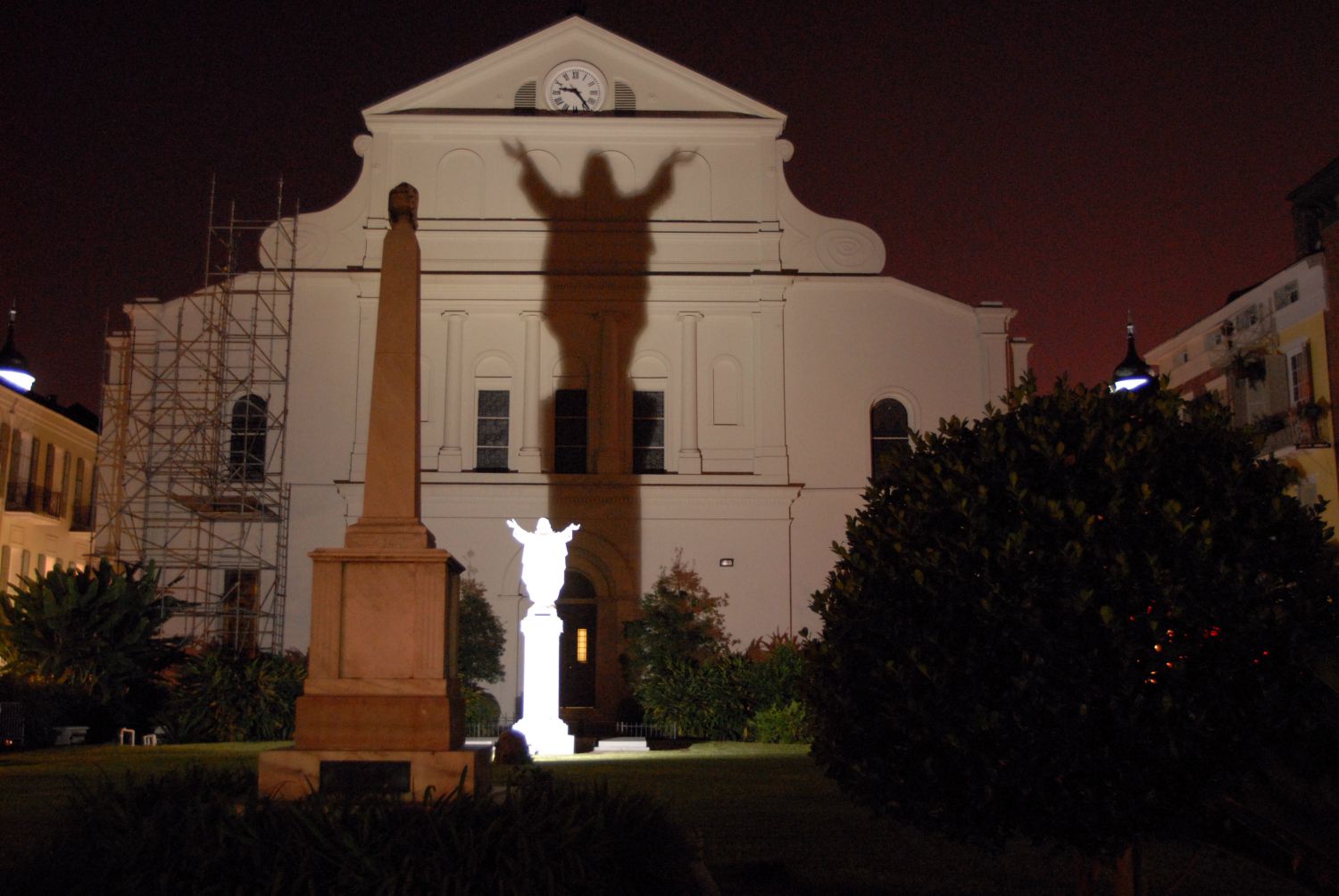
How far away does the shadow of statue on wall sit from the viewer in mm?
29375

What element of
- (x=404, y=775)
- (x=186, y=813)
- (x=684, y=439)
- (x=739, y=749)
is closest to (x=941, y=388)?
(x=684, y=439)

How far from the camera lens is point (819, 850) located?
10.3 metres

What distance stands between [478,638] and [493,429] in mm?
4970

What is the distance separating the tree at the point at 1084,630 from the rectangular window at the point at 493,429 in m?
22.9

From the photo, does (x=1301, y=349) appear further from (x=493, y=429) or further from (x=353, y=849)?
(x=353, y=849)

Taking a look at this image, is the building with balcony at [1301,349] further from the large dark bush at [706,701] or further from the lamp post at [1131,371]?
the large dark bush at [706,701]

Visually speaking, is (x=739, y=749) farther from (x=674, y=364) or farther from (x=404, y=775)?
(x=404, y=775)

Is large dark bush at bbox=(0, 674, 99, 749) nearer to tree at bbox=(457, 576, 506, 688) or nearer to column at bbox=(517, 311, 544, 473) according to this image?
tree at bbox=(457, 576, 506, 688)

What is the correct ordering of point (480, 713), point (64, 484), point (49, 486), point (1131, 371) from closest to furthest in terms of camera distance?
point (1131, 371) → point (480, 713) → point (49, 486) → point (64, 484)

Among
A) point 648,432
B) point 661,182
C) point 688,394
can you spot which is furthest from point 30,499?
point 661,182

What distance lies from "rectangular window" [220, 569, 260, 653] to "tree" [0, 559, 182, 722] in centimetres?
465

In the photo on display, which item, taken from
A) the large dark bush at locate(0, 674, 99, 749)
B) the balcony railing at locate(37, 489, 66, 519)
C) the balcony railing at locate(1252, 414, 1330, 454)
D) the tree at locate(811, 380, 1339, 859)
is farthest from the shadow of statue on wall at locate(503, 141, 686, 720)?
the tree at locate(811, 380, 1339, 859)

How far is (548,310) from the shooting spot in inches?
1206

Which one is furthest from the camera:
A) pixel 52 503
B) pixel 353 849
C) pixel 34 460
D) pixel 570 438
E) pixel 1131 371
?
pixel 52 503
